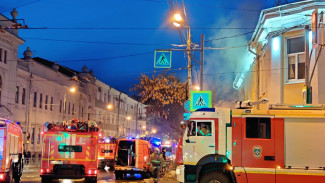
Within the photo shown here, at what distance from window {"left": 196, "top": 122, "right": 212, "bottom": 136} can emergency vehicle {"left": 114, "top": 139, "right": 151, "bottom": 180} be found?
10992 millimetres

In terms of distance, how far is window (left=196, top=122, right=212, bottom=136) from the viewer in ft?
41.0

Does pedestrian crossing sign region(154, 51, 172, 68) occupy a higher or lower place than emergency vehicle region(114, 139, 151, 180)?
higher

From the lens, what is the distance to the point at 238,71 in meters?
29.7

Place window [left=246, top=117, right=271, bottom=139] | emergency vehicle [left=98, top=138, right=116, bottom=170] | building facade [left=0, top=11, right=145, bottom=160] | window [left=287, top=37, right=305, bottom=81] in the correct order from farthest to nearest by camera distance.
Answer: building facade [left=0, top=11, right=145, bottom=160], emergency vehicle [left=98, top=138, right=116, bottom=170], window [left=287, top=37, right=305, bottom=81], window [left=246, top=117, right=271, bottom=139]

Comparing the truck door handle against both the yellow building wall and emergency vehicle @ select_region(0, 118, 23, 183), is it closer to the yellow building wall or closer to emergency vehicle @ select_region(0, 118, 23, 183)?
the yellow building wall

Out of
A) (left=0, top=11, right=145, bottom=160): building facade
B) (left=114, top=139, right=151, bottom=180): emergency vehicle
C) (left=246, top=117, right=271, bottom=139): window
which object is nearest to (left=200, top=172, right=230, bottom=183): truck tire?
(left=246, top=117, right=271, bottom=139): window

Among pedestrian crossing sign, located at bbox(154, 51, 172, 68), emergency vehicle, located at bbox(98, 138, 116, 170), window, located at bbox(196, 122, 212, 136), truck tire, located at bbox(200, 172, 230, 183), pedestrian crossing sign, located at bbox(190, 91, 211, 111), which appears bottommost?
emergency vehicle, located at bbox(98, 138, 116, 170)

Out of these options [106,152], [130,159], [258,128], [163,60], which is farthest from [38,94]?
[258,128]

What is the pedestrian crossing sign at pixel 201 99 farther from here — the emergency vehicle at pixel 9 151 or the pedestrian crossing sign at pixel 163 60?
the emergency vehicle at pixel 9 151

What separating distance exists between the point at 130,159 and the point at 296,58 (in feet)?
35.6

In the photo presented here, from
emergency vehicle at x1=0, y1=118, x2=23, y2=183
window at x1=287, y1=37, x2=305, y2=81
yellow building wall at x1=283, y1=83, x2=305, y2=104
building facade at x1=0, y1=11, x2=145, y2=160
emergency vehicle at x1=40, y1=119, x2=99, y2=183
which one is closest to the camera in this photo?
emergency vehicle at x1=0, y1=118, x2=23, y2=183

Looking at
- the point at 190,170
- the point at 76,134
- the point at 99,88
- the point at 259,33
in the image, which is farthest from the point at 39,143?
the point at 190,170

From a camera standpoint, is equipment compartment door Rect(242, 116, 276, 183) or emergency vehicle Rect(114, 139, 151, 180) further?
emergency vehicle Rect(114, 139, 151, 180)

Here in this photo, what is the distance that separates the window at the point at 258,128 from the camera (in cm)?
1207
